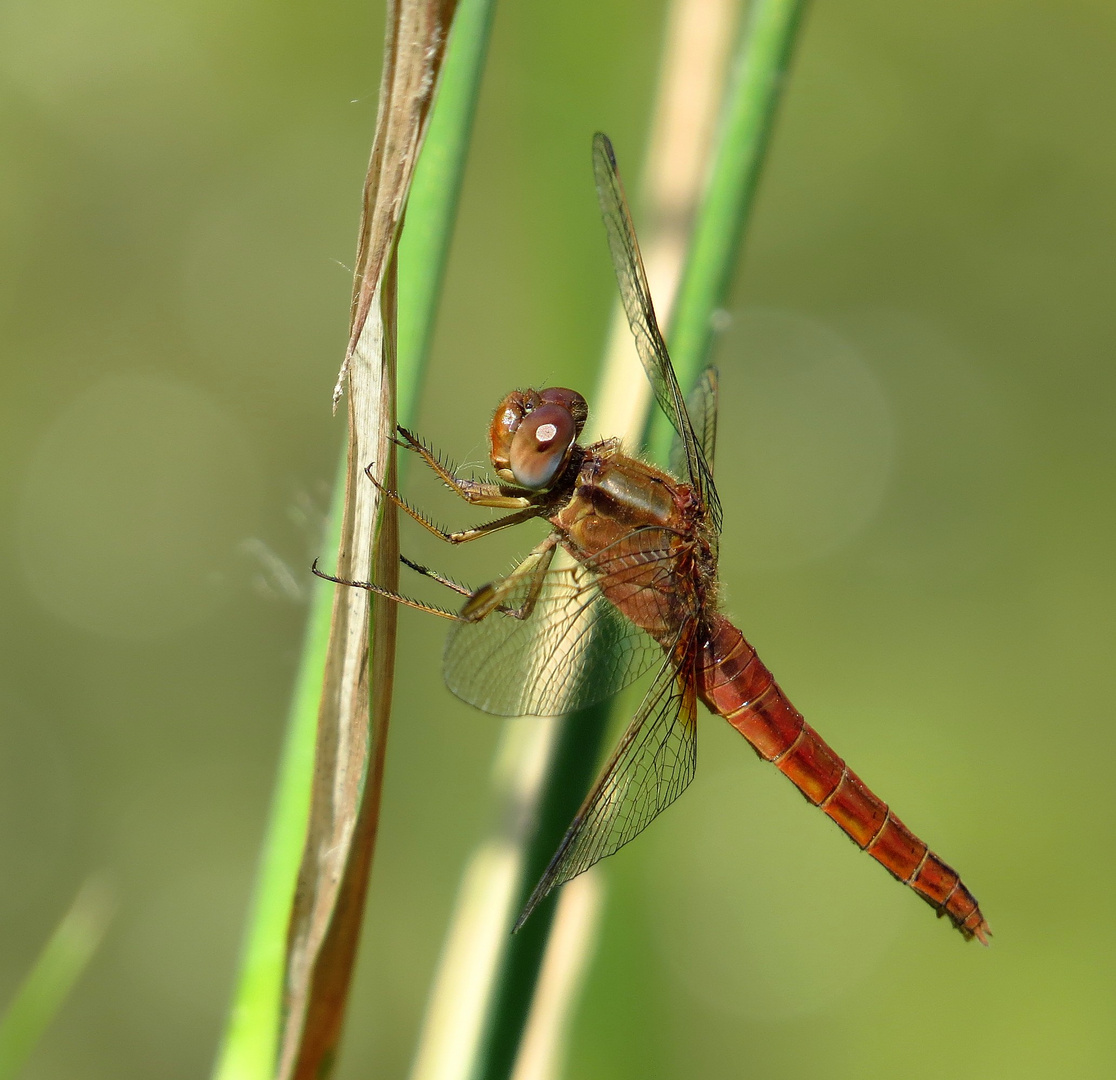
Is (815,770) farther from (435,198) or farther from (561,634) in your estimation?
(435,198)

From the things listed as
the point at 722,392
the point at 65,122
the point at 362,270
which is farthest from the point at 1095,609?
the point at 65,122

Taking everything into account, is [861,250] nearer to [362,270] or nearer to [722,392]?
[722,392]

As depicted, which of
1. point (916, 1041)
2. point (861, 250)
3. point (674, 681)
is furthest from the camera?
point (861, 250)

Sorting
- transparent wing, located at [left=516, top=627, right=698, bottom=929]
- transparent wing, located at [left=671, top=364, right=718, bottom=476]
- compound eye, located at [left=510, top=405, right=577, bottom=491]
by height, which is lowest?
transparent wing, located at [left=516, top=627, right=698, bottom=929]

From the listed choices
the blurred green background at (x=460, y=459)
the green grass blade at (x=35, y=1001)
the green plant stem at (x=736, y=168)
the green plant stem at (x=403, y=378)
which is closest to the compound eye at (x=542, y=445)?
the green plant stem at (x=736, y=168)

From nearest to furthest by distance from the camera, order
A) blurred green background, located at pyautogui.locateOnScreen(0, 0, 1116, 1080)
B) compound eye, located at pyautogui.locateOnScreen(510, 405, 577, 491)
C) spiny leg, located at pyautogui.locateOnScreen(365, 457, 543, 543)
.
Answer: spiny leg, located at pyautogui.locateOnScreen(365, 457, 543, 543) → compound eye, located at pyautogui.locateOnScreen(510, 405, 577, 491) → blurred green background, located at pyautogui.locateOnScreen(0, 0, 1116, 1080)

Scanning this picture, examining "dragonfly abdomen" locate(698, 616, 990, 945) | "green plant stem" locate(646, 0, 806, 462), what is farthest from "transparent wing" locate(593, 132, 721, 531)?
"dragonfly abdomen" locate(698, 616, 990, 945)

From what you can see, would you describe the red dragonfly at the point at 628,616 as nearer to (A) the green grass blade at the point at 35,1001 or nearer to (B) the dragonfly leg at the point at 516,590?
(B) the dragonfly leg at the point at 516,590

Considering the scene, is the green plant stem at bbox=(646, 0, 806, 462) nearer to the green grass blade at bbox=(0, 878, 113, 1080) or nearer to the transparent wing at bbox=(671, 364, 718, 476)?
the transparent wing at bbox=(671, 364, 718, 476)
